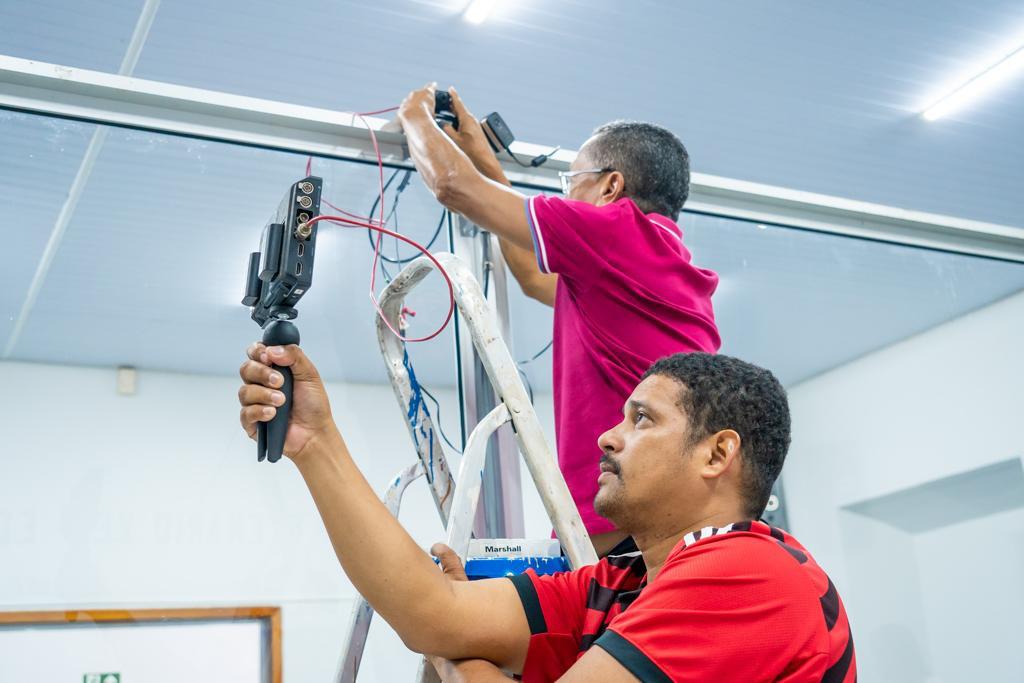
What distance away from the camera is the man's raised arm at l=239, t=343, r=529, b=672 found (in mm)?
938

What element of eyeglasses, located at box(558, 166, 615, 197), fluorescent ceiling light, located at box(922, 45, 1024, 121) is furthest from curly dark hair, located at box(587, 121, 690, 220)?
fluorescent ceiling light, located at box(922, 45, 1024, 121)

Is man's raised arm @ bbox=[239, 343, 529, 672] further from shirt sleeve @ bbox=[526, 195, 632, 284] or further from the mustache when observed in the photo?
shirt sleeve @ bbox=[526, 195, 632, 284]

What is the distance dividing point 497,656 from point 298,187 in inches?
22.2

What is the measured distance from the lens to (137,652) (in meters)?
1.87

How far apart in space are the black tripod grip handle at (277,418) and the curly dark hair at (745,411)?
0.51 meters

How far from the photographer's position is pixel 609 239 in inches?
61.1

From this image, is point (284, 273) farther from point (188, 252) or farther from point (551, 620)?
point (188, 252)

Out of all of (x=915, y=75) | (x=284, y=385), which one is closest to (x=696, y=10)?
(x=915, y=75)

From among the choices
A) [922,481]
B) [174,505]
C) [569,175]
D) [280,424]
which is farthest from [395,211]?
[922,481]

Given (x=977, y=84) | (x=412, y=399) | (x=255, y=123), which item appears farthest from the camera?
(x=977, y=84)

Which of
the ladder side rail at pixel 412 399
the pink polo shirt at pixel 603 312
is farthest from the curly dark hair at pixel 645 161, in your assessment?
the ladder side rail at pixel 412 399

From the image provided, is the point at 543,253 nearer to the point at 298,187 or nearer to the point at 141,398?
the point at 298,187

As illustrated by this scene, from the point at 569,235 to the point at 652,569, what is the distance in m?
0.56

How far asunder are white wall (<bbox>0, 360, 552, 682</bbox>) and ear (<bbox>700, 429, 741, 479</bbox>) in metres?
0.74
